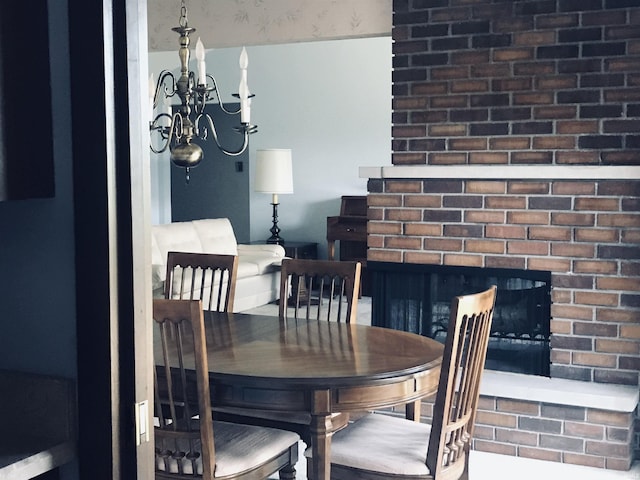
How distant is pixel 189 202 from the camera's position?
31.5 ft

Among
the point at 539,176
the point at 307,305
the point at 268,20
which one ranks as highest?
the point at 268,20

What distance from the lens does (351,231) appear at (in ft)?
25.2

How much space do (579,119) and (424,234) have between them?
0.91 m

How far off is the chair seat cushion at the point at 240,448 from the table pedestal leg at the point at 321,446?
0.16m

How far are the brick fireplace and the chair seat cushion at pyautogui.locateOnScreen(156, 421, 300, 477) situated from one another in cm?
148

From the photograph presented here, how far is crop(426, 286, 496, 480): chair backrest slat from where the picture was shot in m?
2.29

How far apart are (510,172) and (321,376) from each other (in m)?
1.83

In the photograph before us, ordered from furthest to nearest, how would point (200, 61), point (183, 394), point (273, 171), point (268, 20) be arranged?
point (273, 171) → point (268, 20) → point (200, 61) → point (183, 394)

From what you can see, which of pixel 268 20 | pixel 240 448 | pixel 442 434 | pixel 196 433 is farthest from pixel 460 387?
pixel 268 20

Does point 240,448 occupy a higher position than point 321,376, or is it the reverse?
point 321,376

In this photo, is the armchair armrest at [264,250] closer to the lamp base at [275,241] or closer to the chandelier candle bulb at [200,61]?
the lamp base at [275,241]

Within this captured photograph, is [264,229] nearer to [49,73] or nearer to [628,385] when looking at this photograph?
[628,385]

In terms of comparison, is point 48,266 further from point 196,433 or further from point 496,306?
point 496,306

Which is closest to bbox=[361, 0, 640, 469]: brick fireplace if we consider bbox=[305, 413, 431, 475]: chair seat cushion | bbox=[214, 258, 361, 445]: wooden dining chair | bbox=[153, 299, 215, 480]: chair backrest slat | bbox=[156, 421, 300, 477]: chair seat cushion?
bbox=[214, 258, 361, 445]: wooden dining chair
